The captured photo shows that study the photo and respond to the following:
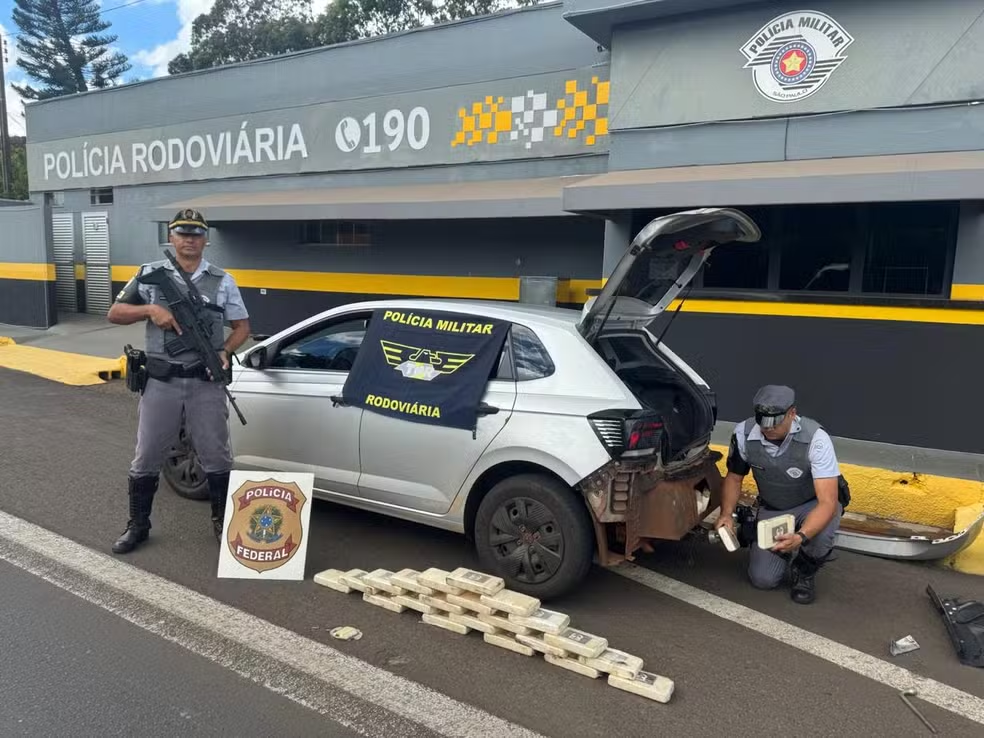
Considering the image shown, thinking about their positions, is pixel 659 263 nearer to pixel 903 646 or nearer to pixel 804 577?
pixel 804 577

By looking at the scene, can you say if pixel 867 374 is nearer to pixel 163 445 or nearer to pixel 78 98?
pixel 163 445

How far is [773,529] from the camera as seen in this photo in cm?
397

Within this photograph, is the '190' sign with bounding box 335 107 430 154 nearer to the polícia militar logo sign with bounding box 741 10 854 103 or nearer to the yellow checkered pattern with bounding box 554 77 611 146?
the yellow checkered pattern with bounding box 554 77 611 146

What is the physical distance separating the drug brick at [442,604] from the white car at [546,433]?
397 millimetres

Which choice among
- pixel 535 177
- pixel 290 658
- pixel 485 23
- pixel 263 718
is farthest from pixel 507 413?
pixel 485 23

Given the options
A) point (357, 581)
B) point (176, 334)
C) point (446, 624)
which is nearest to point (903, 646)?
point (446, 624)

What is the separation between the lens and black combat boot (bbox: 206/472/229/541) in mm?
4566

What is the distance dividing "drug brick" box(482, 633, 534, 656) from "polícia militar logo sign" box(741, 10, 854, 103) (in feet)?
21.0

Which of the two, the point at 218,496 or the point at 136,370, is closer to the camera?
the point at 136,370

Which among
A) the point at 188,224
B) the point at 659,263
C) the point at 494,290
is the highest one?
the point at 188,224

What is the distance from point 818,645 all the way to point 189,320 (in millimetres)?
3796

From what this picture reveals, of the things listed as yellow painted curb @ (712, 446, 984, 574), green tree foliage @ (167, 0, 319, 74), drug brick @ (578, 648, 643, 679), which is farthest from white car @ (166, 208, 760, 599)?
green tree foliage @ (167, 0, 319, 74)

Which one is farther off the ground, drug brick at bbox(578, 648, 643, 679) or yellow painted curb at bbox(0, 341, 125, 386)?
yellow painted curb at bbox(0, 341, 125, 386)

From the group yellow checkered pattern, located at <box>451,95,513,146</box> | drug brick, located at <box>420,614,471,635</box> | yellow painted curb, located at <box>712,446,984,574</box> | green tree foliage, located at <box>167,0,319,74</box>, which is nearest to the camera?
drug brick, located at <box>420,614,471,635</box>
